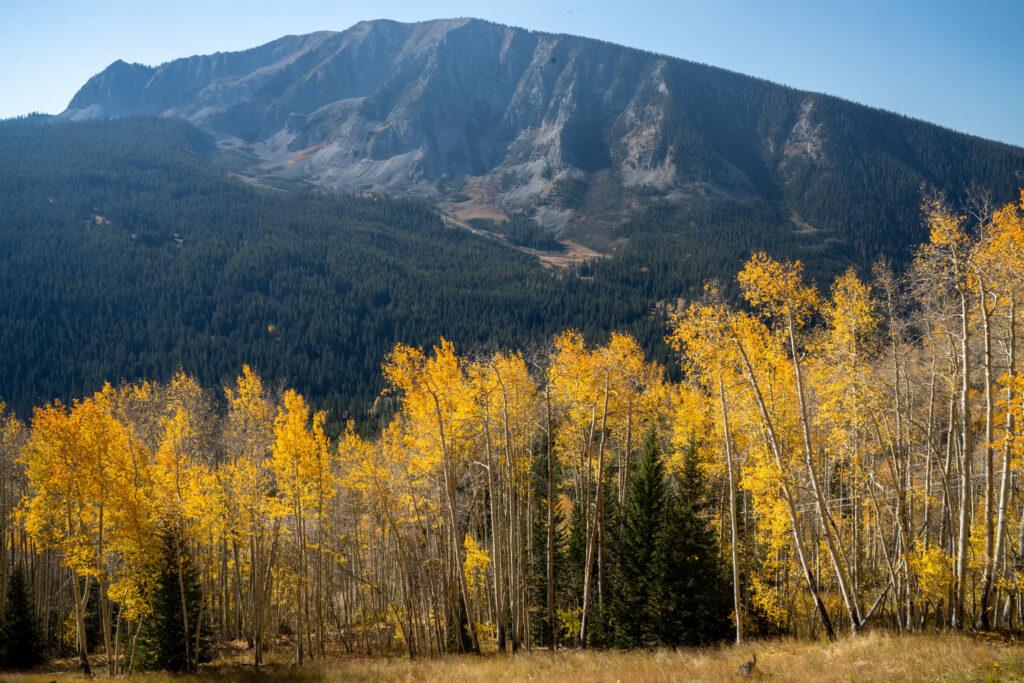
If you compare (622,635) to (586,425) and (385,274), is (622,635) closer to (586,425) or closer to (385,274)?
(586,425)

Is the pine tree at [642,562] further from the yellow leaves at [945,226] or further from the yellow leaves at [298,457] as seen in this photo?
the yellow leaves at [298,457]

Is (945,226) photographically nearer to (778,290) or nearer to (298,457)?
(778,290)

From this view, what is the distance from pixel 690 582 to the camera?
20422 mm

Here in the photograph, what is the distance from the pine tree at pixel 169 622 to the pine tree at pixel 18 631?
5.88 meters

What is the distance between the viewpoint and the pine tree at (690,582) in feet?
66.8

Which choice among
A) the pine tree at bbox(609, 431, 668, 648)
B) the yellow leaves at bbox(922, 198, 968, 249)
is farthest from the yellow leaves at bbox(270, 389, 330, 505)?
the yellow leaves at bbox(922, 198, 968, 249)

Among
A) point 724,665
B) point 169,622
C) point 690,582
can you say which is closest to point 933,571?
point 690,582

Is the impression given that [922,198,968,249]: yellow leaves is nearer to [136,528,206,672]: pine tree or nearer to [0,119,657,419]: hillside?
[136,528,206,672]: pine tree

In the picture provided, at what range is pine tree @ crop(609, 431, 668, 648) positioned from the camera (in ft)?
67.1

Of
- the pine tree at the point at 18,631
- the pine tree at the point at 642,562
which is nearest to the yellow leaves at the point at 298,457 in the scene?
the pine tree at the point at 642,562

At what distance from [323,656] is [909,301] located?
2629 centimetres

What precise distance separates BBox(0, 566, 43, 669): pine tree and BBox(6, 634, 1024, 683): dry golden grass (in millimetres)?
5695

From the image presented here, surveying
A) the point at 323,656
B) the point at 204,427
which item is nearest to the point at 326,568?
the point at 323,656

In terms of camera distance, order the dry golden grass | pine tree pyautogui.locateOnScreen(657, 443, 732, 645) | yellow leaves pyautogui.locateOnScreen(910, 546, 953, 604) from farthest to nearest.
A: pine tree pyautogui.locateOnScreen(657, 443, 732, 645)
yellow leaves pyautogui.locateOnScreen(910, 546, 953, 604)
the dry golden grass
